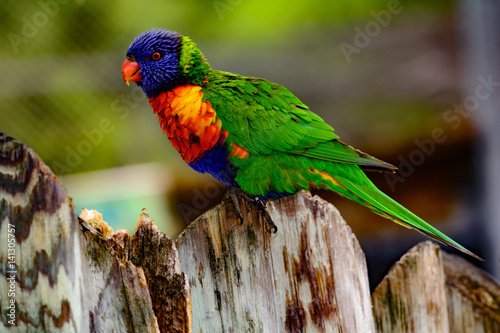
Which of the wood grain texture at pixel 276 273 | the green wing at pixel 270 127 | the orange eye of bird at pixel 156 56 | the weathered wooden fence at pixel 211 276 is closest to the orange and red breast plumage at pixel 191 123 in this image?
the green wing at pixel 270 127

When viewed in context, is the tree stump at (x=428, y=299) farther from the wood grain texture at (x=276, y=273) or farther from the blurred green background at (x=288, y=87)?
the blurred green background at (x=288, y=87)

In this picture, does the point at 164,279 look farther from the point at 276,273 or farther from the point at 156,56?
the point at 156,56

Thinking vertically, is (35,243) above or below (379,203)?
below

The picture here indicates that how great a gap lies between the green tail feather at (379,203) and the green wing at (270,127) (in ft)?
0.30

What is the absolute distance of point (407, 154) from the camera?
3.61m

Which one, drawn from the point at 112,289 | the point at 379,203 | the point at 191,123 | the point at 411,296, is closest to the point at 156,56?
the point at 191,123

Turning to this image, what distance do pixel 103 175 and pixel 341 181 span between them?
2.19 meters

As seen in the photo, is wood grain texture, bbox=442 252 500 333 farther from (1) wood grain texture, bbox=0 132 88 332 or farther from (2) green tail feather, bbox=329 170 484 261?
(1) wood grain texture, bbox=0 132 88 332

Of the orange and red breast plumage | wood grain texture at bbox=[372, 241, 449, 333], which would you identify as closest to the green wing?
the orange and red breast plumage

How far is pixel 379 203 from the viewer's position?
6.40ft

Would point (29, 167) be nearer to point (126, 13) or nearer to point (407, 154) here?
point (126, 13)

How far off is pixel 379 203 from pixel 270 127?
0.55 m

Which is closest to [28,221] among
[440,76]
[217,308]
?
[217,308]

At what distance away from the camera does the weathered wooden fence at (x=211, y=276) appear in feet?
3.20
